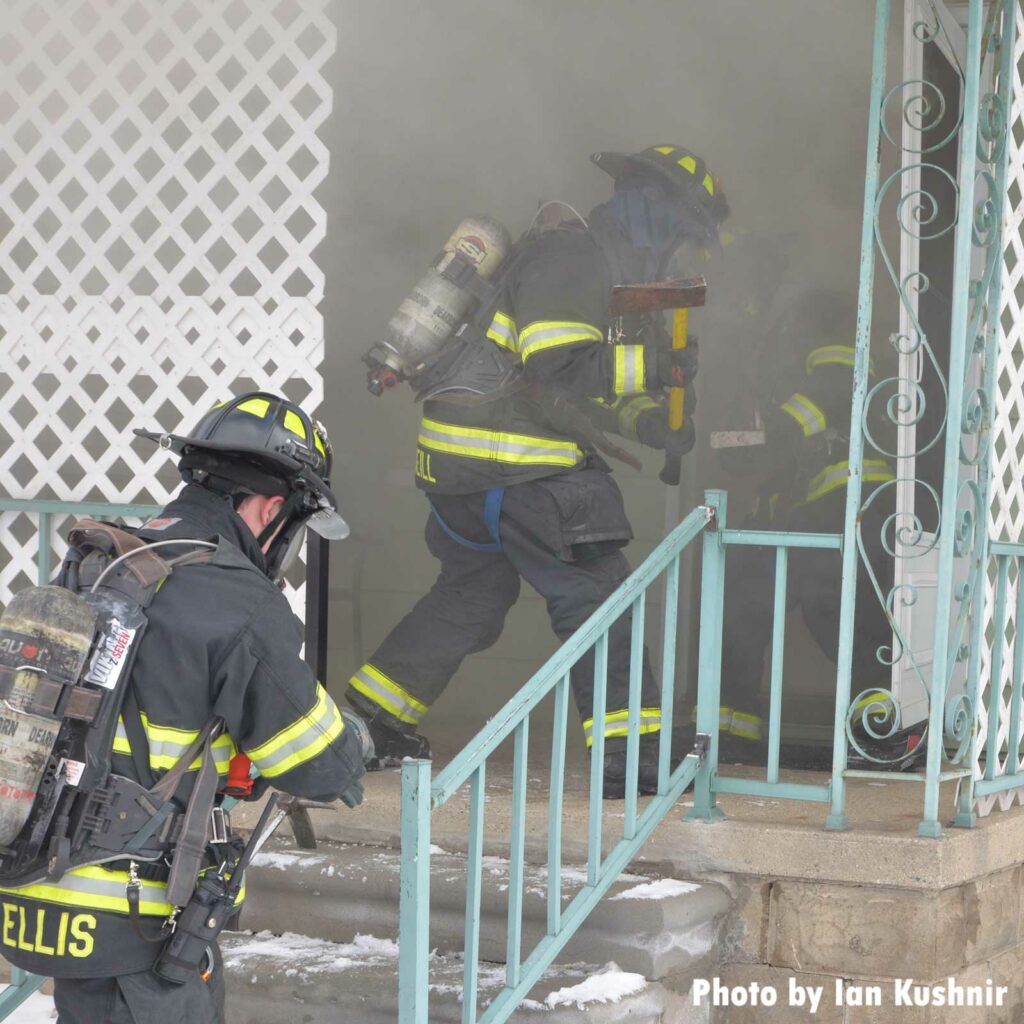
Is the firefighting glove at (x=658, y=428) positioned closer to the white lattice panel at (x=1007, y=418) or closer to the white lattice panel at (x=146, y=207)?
the white lattice panel at (x=1007, y=418)

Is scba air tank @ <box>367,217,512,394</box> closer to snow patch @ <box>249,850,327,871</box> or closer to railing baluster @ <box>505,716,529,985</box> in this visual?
snow patch @ <box>249,850,327,871</box>

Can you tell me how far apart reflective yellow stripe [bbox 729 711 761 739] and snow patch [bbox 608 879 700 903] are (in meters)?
1.43

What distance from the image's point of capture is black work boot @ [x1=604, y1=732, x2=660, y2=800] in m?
4.47

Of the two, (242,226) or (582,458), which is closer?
(582,458)

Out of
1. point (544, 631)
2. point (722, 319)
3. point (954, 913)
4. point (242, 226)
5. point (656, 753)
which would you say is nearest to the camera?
point (954, 913)

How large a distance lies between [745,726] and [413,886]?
2.97 meters

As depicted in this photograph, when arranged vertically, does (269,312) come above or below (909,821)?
above

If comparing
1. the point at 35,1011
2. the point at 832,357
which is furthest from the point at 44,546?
the point at 832,357

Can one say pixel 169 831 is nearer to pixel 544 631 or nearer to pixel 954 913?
pixel 954 913

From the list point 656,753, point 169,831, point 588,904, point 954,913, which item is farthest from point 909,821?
point 169,831

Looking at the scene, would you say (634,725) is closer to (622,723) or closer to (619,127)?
(622,723)

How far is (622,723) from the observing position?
429 cm

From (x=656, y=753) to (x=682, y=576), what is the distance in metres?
2.24

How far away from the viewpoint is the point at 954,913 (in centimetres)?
405
